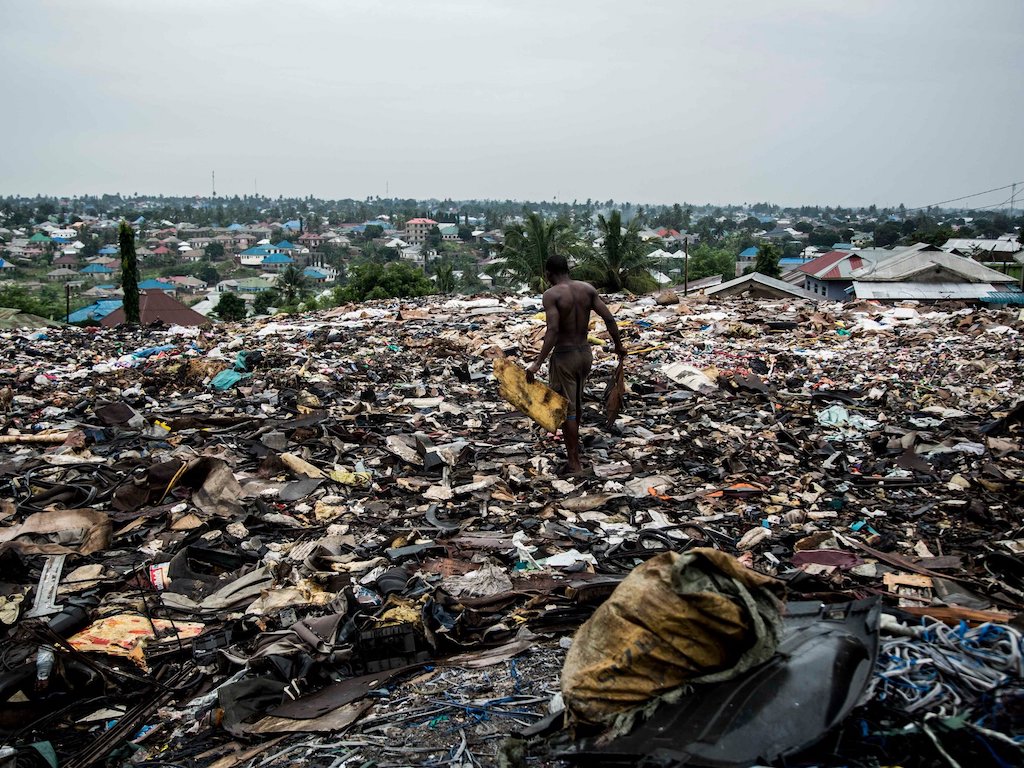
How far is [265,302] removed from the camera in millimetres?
39844

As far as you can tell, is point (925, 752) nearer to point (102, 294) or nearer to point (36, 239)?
point (102, 294)

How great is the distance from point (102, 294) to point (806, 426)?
5516 cm

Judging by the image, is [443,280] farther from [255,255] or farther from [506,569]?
[255,255]

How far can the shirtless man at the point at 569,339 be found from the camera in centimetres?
511

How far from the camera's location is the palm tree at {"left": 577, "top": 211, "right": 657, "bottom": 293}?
973 inches

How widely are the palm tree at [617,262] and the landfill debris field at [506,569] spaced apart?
16.6m

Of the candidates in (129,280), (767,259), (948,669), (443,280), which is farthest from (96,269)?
(948,669)

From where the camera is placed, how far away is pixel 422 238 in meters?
101

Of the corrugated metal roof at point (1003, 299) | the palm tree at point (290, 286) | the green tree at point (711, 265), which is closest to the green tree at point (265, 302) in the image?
the palm tree at point (290, 286)

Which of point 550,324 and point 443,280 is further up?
point 550,324

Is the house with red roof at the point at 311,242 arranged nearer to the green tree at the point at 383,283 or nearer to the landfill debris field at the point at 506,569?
the green tree at the point at 383,283

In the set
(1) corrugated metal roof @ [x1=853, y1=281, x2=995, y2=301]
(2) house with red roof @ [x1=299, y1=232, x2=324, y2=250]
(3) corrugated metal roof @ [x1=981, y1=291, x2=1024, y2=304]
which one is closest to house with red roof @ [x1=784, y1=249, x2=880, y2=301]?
(1) corrugated metal roof @ [x1=853, y1=281, x2=995, y2=301]

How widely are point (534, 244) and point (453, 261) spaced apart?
42754 millimetres

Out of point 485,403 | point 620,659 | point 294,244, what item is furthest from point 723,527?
point 294,244
